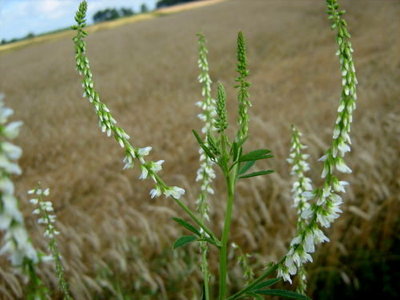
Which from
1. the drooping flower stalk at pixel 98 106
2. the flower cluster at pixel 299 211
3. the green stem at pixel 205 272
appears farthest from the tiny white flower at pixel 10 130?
the green stem at pixel 205 272

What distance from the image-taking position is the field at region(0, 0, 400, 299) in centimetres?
360

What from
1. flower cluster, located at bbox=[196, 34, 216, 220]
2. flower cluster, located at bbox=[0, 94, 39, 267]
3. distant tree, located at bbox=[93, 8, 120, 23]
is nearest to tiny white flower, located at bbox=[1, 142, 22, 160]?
flower cluster, located at bbox=[0, 94, 39, 267]

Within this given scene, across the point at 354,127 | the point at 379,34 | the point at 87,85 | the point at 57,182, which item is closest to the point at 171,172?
the point at 57,182

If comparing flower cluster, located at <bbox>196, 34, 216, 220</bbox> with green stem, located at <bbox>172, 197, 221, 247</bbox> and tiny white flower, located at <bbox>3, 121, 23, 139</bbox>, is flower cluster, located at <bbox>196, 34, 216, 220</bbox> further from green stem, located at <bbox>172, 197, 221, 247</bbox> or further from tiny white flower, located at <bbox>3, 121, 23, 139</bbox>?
tiny white flower, located at <bbox>3, 121, 23, 139</bbox>

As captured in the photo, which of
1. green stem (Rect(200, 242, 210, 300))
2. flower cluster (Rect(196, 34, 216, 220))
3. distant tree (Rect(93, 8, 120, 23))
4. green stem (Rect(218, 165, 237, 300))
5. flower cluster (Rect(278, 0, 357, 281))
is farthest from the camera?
distant tree (Rect(93, 8, 120, 23))

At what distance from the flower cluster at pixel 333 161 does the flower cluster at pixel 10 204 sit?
2.05 ft

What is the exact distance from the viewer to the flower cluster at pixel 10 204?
1.56 ft

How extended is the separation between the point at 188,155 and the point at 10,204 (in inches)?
273

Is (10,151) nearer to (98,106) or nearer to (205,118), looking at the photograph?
(98,106)

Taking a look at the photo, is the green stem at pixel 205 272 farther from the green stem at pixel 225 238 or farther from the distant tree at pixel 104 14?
the distant tree at pixel 104 14

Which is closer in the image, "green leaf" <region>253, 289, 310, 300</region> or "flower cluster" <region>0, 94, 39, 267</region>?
"flower cluster" <region>0, 94, 39, 267</region>

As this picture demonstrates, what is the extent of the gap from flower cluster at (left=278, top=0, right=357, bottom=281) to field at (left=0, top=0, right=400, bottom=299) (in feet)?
6.76

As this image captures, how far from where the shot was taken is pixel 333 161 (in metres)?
0.94

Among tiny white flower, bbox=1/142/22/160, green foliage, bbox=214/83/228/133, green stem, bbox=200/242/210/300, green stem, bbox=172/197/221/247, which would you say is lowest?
green stem, bbox=200/242/210/300
